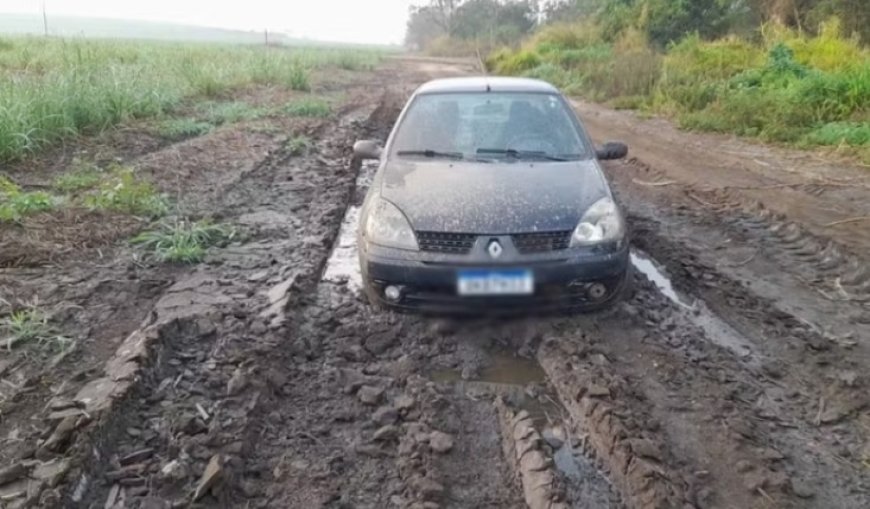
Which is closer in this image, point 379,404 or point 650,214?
point 379,404

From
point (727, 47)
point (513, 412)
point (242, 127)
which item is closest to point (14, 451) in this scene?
point (513, 412)

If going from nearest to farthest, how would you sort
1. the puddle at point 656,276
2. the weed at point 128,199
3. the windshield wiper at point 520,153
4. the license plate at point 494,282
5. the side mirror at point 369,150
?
the license plate at point 494,282 → the puddle at point 656,276 → the windshield wiper at point 520,153 → the side mirror at point 369,150 → the weed at point 128,199

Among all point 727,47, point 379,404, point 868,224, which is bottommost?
point 379,404

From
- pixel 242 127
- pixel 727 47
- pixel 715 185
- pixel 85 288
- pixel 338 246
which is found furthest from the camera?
pixel 727 47

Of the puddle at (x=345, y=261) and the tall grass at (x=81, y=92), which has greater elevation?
the tall grass at (x=81, y=92)

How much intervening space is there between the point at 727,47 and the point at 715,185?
405 inches

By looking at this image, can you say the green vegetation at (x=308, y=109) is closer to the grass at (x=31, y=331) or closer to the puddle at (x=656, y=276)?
the puddle at (x=656, y=276)

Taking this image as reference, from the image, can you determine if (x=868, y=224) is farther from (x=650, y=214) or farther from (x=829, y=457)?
(x=829, y=457)

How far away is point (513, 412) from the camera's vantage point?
3201mm

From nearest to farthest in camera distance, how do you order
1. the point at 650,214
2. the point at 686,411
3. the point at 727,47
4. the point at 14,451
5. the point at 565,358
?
the point at 14,451 < the point at 686,411 < the point at 565,358 < the point at 650,214 < the point at 727,47

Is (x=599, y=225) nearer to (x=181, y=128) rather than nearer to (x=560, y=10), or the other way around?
(x=181, y=128)

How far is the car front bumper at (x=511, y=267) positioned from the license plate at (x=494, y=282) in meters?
0.03

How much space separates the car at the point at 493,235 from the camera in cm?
377

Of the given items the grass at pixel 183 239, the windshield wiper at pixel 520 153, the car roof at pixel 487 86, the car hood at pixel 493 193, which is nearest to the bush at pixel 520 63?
the car roof at pixel 487 86
